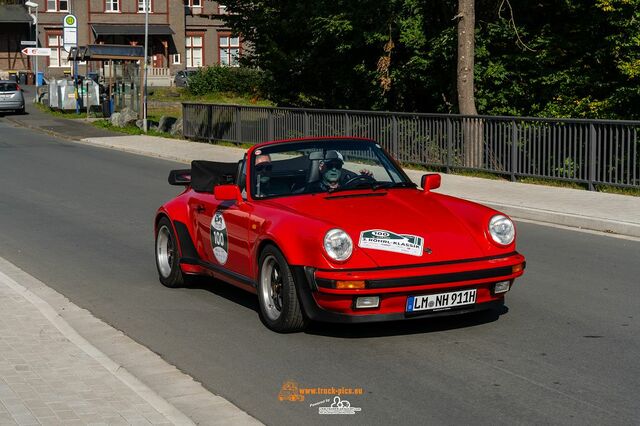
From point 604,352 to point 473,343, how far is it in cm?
92

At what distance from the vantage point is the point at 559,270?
11.2m

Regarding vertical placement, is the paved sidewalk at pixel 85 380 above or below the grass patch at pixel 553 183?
below

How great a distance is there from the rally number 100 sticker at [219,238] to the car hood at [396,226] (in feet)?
2.22

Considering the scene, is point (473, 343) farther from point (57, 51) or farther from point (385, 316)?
point (57, 51)

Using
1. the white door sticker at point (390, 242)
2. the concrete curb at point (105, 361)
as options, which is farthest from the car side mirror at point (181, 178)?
the white door sticker at point (390, 242)

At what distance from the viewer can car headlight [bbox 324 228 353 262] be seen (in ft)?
25.6

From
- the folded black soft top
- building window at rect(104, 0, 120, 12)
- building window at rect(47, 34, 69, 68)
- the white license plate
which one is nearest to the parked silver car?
building window at rect(47, 34, 69, 68)

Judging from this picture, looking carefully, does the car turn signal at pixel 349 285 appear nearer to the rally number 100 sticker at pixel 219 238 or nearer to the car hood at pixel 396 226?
the car hood at pixel 396 226

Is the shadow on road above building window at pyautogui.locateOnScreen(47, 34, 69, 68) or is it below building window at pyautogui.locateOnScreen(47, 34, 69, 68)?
below

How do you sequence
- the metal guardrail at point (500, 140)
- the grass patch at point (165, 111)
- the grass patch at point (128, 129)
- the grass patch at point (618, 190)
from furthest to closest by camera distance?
1. the grass patch at point (165, 111)
2. the grass patch at point (128, 129)
3. the metal guardrail at point (500, 140)
4. the grass patch at point (618, 190)

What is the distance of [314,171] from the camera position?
915 centimetres

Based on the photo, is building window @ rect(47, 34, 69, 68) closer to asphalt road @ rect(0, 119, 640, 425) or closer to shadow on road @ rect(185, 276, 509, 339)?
asphalt road @ rect(0, 119, 640, 425)

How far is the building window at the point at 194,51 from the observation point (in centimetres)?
9150

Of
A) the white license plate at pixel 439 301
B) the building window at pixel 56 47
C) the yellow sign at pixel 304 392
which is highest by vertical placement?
the building window at pixel 56 47
